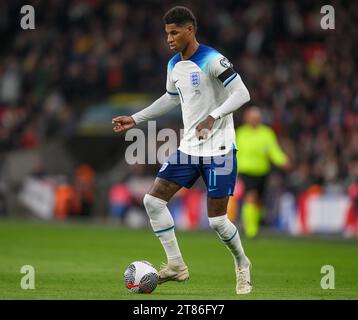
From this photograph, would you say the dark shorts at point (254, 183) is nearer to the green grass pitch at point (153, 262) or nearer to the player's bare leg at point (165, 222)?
the green grass pitch at point (153, 262)

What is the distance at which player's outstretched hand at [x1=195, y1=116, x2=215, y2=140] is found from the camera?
8891 mm

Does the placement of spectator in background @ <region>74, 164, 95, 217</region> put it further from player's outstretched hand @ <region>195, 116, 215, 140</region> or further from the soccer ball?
player's outstretched hand @ <region>195, 116, 215, 140</region>

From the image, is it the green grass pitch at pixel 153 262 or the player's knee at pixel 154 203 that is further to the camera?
the player's knee at pixel 154 203

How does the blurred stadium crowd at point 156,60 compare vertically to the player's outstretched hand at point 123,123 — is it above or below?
above

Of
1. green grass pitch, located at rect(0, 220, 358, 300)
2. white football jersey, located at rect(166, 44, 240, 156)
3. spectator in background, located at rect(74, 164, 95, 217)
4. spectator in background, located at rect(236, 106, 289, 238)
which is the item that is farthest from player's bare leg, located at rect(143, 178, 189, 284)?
spectator in background, located at rect(74, 164, 95, 217)

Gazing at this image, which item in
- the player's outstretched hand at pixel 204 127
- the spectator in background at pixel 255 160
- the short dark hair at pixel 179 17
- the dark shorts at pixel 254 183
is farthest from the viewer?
the dark shorts at pixel 254 183

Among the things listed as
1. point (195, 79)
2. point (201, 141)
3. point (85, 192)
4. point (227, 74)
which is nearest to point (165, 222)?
point (201, 141)

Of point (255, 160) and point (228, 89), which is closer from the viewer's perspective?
point (228, 89)

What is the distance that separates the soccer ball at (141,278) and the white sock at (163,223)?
30 cm

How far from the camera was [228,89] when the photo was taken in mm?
9281

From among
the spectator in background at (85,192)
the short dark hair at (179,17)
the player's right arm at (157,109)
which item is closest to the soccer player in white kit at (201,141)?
the short dark hair at (179,17)

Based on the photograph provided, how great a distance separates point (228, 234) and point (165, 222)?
62cm

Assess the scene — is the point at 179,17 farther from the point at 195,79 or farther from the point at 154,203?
the point at 154,203

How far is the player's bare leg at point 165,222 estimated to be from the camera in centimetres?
959
